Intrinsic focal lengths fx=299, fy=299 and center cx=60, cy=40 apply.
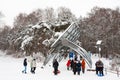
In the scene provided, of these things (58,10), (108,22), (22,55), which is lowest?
(22,55)

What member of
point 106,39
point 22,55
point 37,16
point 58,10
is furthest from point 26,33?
point 58,10

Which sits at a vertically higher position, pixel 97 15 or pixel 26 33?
pixel 97 15

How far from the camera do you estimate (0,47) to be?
72.9 meters

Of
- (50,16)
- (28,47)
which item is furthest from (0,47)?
(28,47)

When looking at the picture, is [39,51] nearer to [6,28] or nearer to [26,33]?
[26,33]

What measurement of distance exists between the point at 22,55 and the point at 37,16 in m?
17.3

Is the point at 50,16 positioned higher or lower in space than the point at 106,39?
higher

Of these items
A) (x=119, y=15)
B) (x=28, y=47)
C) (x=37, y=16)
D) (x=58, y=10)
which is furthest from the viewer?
(x=58, y=10)

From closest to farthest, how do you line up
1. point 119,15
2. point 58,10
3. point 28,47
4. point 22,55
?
point 28,47 < point 22,55 < point 119,15 < point 58,10

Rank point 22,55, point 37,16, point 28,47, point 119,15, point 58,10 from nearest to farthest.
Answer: point 28,47 → point 22,55 → point 119,15 → point 37,16 → point 58,10

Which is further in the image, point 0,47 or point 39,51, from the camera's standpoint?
point 0,47

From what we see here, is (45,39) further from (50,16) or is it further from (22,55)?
(50,16)

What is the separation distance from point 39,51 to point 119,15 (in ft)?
78.2

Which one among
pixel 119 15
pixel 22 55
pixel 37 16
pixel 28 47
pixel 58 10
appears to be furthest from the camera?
pixel 58 10
